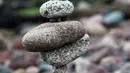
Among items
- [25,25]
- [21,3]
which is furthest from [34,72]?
[21,3]

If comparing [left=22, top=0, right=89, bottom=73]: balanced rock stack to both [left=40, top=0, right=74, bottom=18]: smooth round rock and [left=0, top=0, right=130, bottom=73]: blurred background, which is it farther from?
[left=0, top=0, right=130, bottom=73]: blurred background

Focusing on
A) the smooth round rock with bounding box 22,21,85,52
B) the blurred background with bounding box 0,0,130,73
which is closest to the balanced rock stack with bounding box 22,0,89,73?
the smooth round rock with bounding box 22,21,85,52

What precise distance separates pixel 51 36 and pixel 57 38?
4 centimetres

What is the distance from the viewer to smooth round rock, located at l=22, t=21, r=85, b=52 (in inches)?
118

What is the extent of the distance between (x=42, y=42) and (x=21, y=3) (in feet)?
40.7

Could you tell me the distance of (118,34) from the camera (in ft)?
26.8

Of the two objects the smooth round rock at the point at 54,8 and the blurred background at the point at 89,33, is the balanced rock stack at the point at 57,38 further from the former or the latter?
the blurred background at the point at 89,33

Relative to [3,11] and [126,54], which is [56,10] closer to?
[126,54]

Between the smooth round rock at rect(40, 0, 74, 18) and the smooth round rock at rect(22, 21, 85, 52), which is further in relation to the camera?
the smooth round rock at rect(40, 0, 74, 18)

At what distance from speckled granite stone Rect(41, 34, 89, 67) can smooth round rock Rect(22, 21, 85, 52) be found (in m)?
0.07

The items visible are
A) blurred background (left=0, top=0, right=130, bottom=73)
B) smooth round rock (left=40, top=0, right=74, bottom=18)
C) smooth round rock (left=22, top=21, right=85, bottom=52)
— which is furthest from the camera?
blurred background (left=0, top=0, right=130, bottom=73)

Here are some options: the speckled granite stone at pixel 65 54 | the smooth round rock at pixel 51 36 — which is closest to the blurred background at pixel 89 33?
the speckled granite stone at pixel 65 54

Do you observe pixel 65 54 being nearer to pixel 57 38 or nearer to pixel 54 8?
pixel 57 38

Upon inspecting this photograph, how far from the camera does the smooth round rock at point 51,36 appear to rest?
300cm
